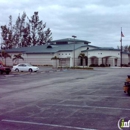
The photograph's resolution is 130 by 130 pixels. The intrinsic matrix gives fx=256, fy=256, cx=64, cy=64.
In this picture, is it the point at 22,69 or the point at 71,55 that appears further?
the point at 71,55

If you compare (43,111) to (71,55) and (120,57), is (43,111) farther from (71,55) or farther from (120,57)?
(120,57)

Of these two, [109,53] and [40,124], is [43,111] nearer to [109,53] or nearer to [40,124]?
[40,124]

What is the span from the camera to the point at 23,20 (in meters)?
91.8

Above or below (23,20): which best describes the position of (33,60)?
below

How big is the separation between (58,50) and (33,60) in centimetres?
765

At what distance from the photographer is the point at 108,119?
326 inches

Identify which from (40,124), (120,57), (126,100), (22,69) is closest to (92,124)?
(40,124)

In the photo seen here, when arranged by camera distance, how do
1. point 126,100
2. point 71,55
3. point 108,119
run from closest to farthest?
1. point 108,119
2. point 126,100
3. point 71,55

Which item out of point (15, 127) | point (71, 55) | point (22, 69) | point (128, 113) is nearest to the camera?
point (15, 127)

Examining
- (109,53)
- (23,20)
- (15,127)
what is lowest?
(15,127)

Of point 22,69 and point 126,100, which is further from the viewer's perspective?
point 22,69

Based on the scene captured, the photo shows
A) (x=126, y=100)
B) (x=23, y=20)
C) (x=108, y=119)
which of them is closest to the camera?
(x=108, y=119)

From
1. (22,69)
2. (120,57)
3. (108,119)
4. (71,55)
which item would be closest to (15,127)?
(108,119)

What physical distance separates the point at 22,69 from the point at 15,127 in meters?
Result: 36.1
